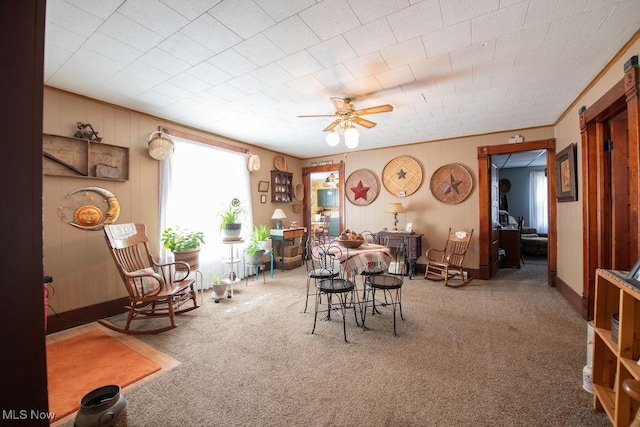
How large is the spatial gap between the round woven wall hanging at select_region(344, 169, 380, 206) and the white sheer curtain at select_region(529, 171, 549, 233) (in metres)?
5.41

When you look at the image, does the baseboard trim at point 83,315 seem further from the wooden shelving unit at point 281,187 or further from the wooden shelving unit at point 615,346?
the wooden shelving unit at point 615,346

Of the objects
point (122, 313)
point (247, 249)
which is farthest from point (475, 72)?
point (122, 313)

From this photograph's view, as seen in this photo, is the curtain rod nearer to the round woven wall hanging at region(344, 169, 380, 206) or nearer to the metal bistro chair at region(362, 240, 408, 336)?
the round woven wall hanging at region(344, 169, 380, 206)

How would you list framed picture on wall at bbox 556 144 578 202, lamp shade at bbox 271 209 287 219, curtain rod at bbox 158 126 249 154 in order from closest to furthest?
framed picture on wall at bbox 556 144 578 202 → curtain rod at bbox 158 126 249 154 → lamp shade at bbox 271 209 287 219

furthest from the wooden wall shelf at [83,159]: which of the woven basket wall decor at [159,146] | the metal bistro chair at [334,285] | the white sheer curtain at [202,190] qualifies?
the metal bistro chair at [334,285]

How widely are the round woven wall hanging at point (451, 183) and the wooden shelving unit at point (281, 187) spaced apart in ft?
10.3

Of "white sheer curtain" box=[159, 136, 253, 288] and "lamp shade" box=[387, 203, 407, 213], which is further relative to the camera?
"lamp shade" box=[387, 203, 407, 213]

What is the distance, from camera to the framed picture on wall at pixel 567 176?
10.8 feet

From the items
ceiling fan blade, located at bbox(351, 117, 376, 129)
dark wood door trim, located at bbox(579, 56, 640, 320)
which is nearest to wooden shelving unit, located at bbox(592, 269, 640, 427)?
dark wood door trim, located at bbox(579, 56, 640, 320)

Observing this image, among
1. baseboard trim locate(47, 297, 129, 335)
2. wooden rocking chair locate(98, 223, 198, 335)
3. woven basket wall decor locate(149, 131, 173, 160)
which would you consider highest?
woven basket wall decor locate(149, 131, 173, 160)

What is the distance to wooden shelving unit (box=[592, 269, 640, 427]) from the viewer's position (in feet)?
4.59

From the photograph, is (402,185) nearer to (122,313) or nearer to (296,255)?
(296,255)

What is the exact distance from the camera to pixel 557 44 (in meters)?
2.15

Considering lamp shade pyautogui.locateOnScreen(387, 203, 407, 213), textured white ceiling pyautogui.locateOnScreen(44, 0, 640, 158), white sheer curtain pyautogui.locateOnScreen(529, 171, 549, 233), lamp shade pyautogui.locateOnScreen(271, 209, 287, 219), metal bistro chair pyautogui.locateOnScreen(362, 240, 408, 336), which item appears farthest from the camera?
white sheer curtain pyautogui.locateOnScreen(529, 171, 549, 233)
